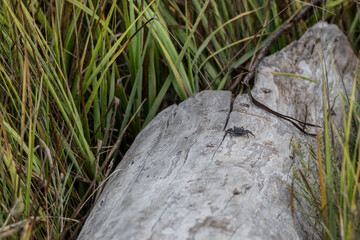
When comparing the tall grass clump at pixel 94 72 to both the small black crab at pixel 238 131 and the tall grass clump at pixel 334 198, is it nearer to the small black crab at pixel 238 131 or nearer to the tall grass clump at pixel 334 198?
the small black crab at pixel 238 131

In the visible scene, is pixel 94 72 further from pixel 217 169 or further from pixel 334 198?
pixel 334 198

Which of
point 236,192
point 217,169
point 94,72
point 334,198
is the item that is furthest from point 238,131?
point 94,72

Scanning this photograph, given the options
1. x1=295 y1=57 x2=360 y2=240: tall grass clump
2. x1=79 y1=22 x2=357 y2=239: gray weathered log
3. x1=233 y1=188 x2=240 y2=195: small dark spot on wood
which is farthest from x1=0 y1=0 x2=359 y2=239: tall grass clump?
x1=295 y1=57 x2=360 y2=240: tall grass clump

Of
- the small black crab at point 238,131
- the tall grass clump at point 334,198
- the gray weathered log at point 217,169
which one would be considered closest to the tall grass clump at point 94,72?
the gray weathered log at point 217,169

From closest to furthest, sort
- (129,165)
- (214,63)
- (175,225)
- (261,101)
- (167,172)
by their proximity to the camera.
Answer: (175,225) → (167,172) → (129,165) → (261,101) → (214,63)

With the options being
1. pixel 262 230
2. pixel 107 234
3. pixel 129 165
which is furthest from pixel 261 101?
pixel 107 234

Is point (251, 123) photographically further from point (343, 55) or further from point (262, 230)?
point (343, 55)
